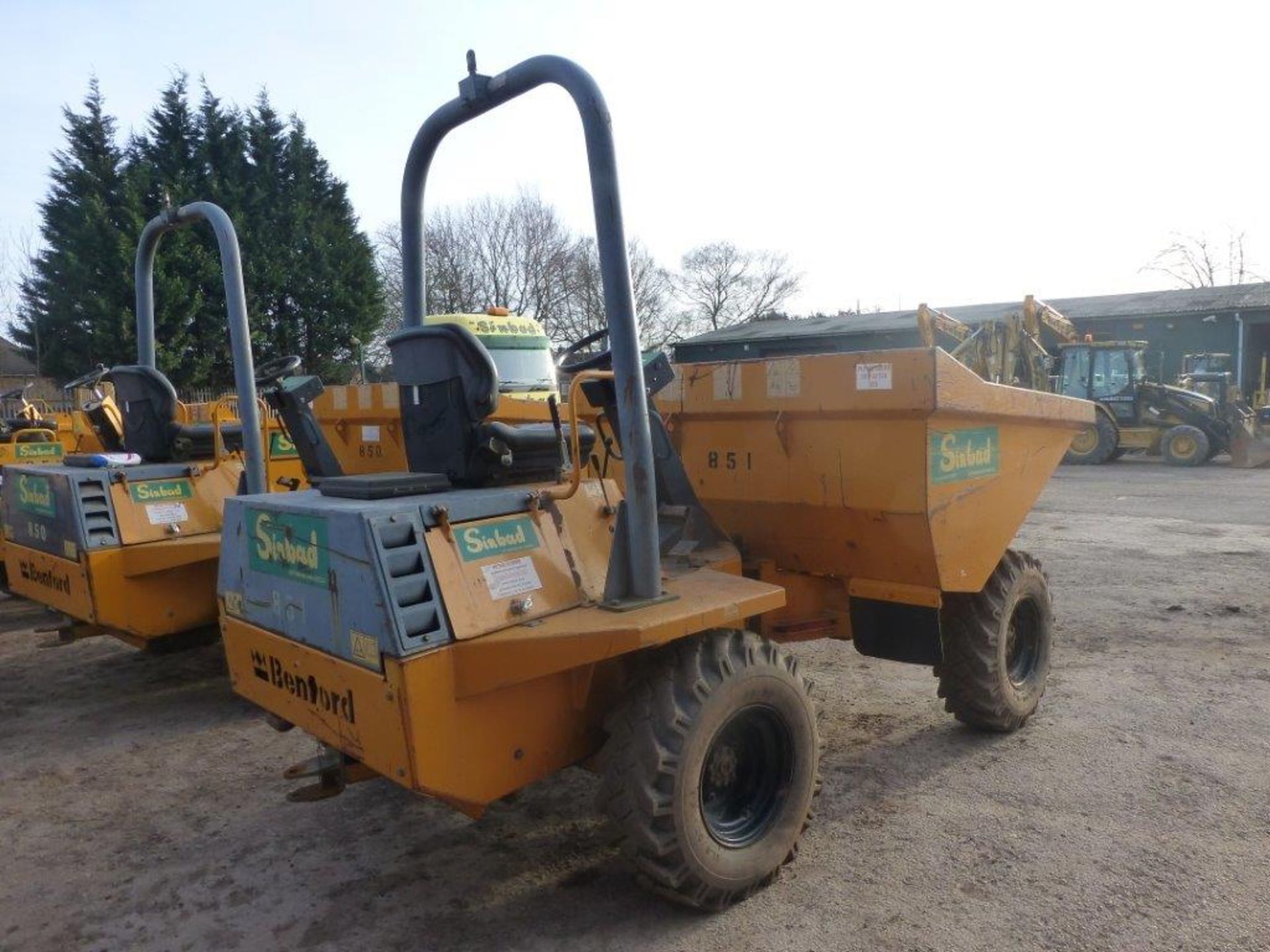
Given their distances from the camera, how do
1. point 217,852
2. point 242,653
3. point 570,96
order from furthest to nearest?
1. point 217,852
2. point 242,653
3. point 570,96

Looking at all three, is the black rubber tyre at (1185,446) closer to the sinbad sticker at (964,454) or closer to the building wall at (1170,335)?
the building wall at (1170,335)

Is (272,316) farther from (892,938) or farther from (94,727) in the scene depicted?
(892,938)

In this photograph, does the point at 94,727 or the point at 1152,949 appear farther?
the point at 94,727

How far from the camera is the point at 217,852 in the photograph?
343 cm

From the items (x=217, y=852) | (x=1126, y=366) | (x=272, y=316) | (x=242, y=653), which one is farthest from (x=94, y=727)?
(x=272, y=316)

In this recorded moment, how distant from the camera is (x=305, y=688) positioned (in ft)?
9.39

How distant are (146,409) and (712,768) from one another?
405 centimetres

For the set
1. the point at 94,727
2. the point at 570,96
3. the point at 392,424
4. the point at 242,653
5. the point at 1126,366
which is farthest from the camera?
the point at 1126,366

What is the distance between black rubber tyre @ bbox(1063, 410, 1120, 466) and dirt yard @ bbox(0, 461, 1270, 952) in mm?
13451

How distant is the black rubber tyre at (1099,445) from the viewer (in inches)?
703

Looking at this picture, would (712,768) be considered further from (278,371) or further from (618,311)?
(278,371)

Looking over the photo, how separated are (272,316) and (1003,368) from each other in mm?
18337

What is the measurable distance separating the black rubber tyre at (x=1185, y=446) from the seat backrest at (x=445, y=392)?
1746 cm

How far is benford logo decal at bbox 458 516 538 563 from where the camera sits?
2713 millimetres
